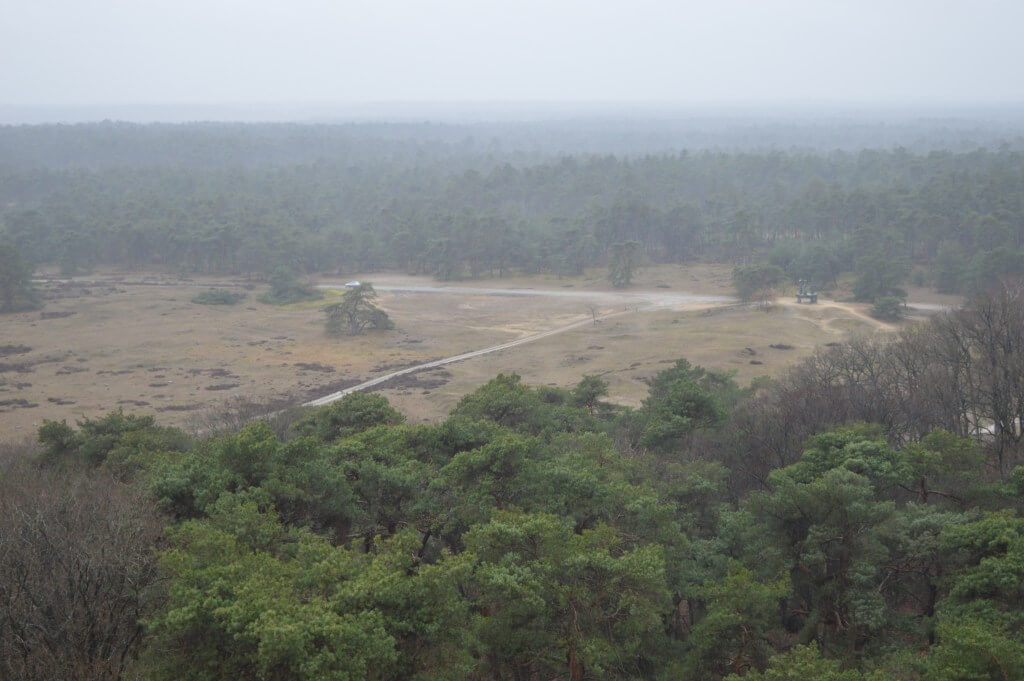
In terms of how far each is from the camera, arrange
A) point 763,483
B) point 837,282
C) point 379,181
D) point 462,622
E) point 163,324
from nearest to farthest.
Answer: point 462,622 → point 763,483 → point 163,324 → point 837,282 → point 379,181

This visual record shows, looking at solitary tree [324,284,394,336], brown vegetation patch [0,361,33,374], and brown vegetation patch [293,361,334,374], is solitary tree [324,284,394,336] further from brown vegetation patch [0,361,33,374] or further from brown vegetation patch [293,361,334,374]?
brown vegetation patch [0,361,33,374]

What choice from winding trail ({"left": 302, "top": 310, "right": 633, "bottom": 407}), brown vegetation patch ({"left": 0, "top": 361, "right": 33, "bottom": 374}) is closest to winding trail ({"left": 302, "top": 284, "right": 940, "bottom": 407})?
winding trail ({"left": 302, "top": 310, "right": 633, "bottom": 407})

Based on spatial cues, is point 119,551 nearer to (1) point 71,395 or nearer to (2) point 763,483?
(2) point 763,483

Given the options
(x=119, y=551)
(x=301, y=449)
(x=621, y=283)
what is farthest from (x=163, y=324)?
(x=119, y=551)

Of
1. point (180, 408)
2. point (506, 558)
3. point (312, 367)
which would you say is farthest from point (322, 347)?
point (506, 558)

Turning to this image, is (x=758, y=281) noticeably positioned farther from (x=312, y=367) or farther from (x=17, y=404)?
(x=17, y=404)
